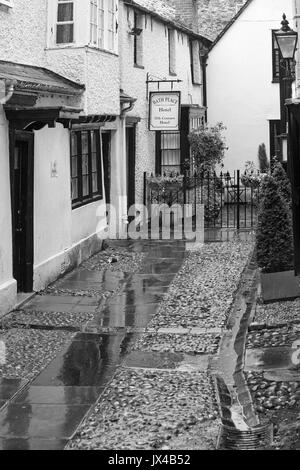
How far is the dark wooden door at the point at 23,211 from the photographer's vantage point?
11.6 m

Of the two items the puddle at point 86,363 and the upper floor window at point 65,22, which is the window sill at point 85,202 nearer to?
the upper floor window at point 65,22

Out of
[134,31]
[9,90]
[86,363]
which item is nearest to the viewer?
[86,363]

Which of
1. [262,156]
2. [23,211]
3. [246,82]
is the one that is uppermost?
[246,82]

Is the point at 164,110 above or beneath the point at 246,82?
beneath

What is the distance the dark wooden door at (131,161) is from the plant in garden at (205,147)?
3459 millimetres

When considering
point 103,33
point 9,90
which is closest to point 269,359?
point 9,90

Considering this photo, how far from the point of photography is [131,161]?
19641mm

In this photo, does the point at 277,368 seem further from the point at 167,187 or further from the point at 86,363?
the point at 167,187

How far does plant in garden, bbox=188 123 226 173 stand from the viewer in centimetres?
2272

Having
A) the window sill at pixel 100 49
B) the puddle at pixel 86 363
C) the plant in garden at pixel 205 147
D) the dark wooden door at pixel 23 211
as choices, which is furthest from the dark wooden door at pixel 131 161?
the puddle at pixel 86 363

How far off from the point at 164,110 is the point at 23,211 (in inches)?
356

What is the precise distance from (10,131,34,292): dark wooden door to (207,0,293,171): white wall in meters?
16.3

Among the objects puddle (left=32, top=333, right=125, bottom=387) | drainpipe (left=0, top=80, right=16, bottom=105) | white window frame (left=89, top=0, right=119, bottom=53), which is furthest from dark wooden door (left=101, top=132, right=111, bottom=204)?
puddle (left=32, top=333, right=125, bottom=387)

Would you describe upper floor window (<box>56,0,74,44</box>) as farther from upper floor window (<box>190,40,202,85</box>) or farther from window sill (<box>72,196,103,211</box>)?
upper floor window (<box>190,40,202,85</box>)
